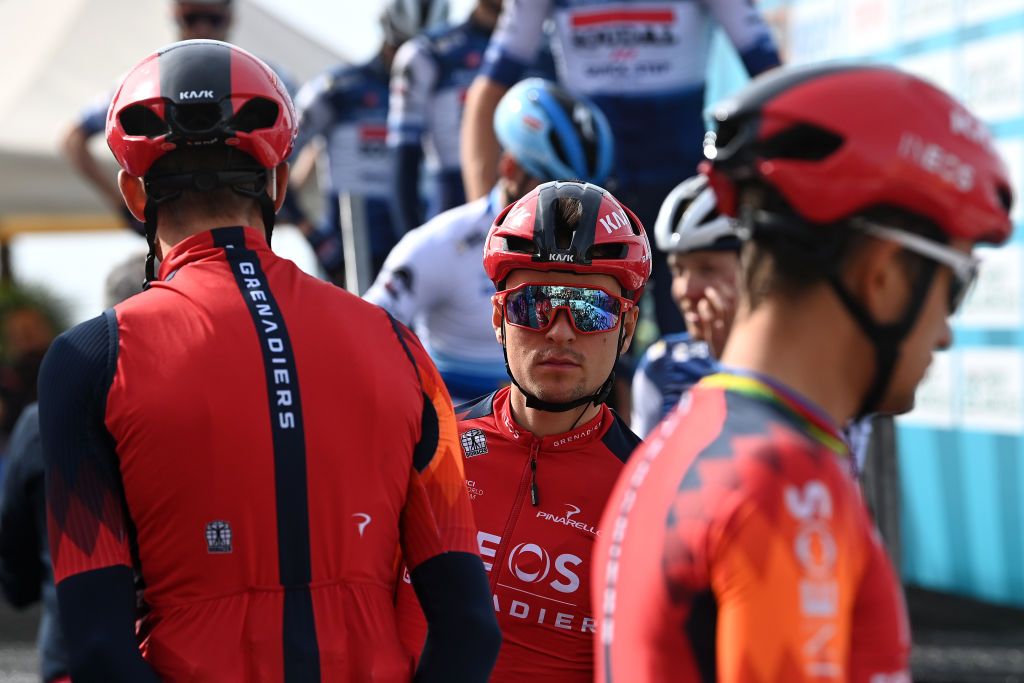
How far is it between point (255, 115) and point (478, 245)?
2.90 meters

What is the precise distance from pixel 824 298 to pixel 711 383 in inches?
8.2

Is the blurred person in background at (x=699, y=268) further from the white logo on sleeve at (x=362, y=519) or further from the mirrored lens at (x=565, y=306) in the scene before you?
the white logo on sleeve at (x=362, y=519)

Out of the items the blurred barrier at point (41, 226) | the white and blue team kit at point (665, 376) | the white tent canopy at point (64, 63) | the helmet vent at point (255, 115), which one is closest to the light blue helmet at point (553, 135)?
the white and blue team kit at point (665, 376)

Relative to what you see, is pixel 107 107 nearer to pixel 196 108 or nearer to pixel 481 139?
pixel 481 139

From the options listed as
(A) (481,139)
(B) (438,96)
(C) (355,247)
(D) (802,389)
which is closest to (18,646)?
(C) (355,247)

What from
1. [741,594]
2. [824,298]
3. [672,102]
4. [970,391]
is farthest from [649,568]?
[970,391]

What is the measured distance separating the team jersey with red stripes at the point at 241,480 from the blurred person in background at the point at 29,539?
1509mm

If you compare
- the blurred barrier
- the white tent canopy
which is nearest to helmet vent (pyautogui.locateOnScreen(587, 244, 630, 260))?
the white tent canopy

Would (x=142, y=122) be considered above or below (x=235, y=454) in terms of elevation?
above

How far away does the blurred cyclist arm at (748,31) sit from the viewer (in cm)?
690

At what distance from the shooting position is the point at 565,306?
3.95 meters

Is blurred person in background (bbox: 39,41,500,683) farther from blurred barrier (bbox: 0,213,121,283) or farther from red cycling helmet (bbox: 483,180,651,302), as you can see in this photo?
blurred barrier (bbox: 0,213,121,283)

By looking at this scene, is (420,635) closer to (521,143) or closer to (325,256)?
(521,143)

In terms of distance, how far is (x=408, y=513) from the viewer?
310 cm
